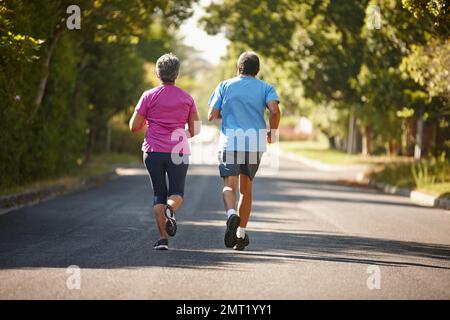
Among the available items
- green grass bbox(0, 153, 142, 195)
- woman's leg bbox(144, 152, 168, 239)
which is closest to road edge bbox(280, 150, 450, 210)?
green grass bbox(0, 153, 142, 195)

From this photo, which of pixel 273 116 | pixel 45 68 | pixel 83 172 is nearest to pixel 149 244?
pixel 273 116

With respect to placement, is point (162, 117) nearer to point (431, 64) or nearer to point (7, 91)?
point (7, 91)

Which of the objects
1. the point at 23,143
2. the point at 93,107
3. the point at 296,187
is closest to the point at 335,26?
the point at 296,187

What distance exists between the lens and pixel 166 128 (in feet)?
31.5

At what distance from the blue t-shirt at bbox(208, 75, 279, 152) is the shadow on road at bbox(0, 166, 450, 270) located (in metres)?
1.19

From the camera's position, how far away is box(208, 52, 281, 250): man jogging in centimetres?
979

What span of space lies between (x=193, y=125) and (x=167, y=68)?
66 centimetres

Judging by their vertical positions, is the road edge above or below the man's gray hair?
below

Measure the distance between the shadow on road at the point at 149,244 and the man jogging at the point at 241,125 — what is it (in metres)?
0.69

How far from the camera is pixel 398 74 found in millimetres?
25844

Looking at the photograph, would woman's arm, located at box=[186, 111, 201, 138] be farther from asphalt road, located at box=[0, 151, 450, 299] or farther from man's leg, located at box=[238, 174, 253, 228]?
asphalt road, located at box=[0, 151, 450, 299]

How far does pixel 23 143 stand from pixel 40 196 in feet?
3.82

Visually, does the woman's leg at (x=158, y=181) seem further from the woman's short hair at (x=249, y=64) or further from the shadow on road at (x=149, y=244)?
the woman's short hair at (x=249, y=64)

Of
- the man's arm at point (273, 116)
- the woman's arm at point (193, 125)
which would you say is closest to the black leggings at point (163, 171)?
the woman's arm at point (193, 125)
